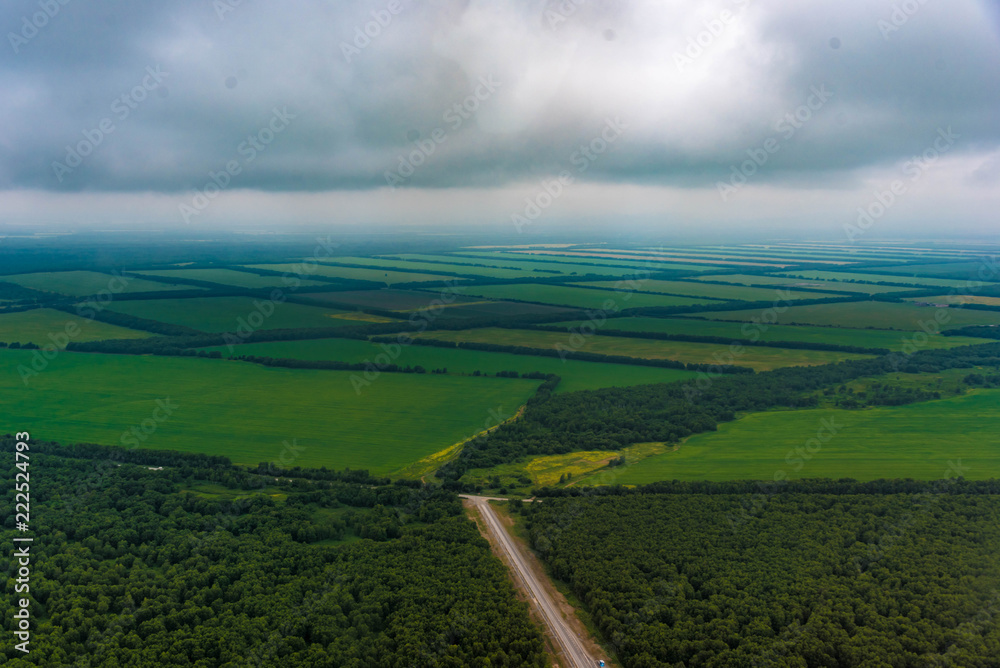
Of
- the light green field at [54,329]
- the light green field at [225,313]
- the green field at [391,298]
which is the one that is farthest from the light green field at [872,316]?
the light green field at [54,329]

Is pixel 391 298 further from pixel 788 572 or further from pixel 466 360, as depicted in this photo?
pixel 788 572

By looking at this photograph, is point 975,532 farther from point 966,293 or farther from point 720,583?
point 966,293

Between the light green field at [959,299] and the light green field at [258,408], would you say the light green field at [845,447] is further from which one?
the light green field at [959,299]

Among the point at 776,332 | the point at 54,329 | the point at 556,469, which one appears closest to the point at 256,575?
the point at 556,469

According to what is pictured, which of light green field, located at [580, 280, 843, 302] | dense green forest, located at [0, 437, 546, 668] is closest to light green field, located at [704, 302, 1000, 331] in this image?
light green field, located at [580, 280, 843, 302]

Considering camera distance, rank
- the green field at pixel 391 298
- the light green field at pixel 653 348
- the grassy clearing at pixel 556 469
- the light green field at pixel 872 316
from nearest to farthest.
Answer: the grassy clearing at pixel 556 469 < the light green field at pixel 653 348 < the light green field at pixel 872 316 < the green field at pixel 391 298

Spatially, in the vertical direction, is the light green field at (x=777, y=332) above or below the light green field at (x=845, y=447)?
above
